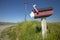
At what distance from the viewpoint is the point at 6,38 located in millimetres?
7207

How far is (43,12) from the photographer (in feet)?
17.6

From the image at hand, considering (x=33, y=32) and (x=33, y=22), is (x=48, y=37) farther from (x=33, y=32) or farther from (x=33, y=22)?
(x=33, y=22)

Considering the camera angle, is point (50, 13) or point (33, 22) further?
point (33, 22)

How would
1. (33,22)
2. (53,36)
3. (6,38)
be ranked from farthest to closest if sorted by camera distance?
(33,22)
(6,38)
(53,36)

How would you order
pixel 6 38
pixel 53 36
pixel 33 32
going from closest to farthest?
pixel 53 36, pixel 33 32, pixel 6 38

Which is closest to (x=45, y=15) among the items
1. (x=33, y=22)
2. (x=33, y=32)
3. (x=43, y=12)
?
(x=43, y=12)

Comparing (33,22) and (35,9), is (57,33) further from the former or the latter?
(33,22)

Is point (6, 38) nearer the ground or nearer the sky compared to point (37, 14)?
nearer the ground

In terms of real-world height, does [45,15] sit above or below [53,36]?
above

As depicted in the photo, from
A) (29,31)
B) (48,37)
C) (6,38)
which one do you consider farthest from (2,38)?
(48,37)

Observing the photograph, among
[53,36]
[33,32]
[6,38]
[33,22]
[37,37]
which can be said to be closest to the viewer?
[53,36]

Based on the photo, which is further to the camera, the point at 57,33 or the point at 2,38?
the point at 2,38

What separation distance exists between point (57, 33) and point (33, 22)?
2.34 metres

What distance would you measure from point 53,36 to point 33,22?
8.40ft
